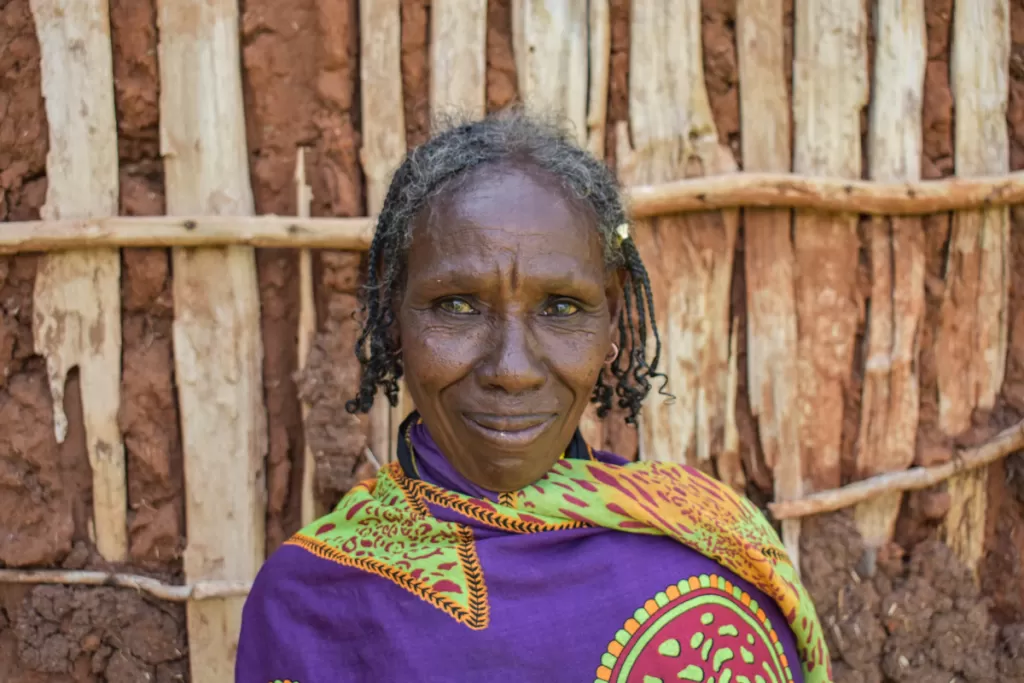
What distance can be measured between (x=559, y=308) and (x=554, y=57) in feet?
4.48

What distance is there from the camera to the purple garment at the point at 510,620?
62.9 inches

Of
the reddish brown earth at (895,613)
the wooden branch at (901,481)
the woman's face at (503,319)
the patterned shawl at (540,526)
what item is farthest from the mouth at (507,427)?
the reddish brown earth at (895,613)

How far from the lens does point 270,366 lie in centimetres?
281

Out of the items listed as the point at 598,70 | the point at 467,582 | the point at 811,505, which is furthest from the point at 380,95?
the point at 811,505

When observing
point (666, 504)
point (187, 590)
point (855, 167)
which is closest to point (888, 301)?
point (855, 167)

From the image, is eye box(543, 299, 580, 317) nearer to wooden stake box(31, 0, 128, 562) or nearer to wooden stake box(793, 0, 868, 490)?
wooden stake box(793, 0, 868, 490)

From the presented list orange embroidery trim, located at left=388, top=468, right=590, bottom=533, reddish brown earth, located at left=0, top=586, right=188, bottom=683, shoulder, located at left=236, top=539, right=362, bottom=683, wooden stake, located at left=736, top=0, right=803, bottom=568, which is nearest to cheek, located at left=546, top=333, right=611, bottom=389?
orange embroidery trim, located at left=388, top=468, right=590, bottom=533

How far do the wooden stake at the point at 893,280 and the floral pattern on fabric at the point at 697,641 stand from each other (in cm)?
137

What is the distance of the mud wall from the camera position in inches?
109

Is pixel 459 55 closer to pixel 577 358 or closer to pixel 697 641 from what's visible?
pixel 577 358

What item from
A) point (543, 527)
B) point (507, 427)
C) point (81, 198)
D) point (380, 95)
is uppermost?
point (380, 95)

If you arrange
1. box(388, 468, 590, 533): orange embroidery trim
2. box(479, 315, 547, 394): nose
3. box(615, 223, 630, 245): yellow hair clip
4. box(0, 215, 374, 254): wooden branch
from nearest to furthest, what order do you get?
box(479, 315, 547, 394): nose, box(388, 468, 590, 533): orange embroidery trim, box(615, 223, 630, 245): yellow hair clip, box(0, 215, 374, 254): wooden branch

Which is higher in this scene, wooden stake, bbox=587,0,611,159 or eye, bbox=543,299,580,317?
wooden stake, bbox=587,0,611,159

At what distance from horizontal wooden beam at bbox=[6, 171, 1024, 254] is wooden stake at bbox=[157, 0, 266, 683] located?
9 centimetres
